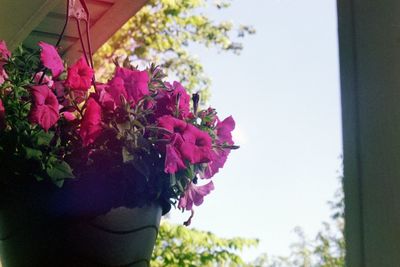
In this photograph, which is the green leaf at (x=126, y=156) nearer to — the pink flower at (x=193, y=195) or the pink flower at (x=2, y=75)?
the pink flower at (x=193, y=195)

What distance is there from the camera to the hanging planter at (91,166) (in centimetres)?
87

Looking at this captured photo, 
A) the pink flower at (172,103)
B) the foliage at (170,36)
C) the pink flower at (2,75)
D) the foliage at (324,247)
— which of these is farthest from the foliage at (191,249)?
the pink flower at (2,75)

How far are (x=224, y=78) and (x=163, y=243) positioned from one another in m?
0.82

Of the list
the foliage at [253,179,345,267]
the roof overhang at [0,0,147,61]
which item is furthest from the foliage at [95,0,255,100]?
the foliage at [253,179,345,267]

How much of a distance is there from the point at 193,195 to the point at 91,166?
19 centimetres

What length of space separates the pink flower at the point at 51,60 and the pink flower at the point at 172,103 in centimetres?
17

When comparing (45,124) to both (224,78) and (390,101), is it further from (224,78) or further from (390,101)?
(224,78)

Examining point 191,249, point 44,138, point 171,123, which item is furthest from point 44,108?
point 191,249

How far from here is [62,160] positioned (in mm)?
876

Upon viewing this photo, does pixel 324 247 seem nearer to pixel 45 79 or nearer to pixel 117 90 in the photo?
pixel 117 90

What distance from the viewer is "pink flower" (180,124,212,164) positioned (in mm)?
892

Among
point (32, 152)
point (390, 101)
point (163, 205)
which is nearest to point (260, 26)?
point (163, 205)

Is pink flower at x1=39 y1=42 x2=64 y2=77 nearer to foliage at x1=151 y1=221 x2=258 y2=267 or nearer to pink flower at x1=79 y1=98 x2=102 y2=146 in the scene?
pink flower at x1=79 y1=98 x2=102 y2=146

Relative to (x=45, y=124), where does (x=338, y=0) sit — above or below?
above
